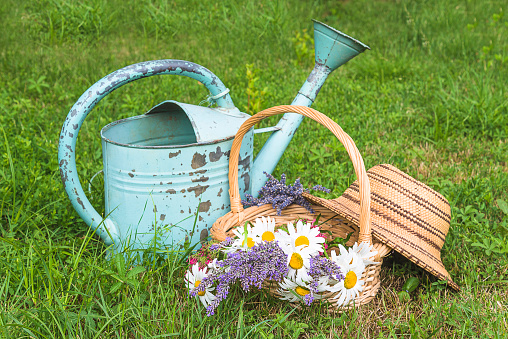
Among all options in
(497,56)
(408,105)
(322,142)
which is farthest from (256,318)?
(497,56)

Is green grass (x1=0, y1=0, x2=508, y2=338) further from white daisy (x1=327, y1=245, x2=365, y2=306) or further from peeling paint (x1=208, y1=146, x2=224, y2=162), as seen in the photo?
peeling paint (x1=208, y1=146, x2=224, y2=162)

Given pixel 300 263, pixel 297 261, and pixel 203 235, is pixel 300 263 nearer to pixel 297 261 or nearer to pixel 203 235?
pixel 297 261

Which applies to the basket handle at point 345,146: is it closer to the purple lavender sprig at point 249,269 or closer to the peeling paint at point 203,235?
the peeling paint at point 203,235

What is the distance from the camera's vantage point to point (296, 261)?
4.52 feet

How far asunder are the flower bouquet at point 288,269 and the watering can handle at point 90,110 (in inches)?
19.1

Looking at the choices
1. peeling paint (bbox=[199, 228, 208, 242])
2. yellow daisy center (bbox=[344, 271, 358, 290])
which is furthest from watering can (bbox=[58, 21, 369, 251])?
yellow daisy center (bbox=[344, 271, 358, 290])

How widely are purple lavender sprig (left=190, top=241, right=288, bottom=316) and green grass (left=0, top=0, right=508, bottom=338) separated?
0.11m

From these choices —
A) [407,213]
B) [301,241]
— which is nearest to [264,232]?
[301,241]

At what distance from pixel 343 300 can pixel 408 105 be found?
2.33 m

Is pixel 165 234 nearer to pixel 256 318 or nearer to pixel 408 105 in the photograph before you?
pixel 256 318

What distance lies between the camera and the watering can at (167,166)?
160cm

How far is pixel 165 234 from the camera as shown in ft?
5.61

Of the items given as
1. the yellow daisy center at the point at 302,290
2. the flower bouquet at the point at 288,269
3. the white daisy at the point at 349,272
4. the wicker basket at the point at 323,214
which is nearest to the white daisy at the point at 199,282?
the flower bouquet at the point at 288,269

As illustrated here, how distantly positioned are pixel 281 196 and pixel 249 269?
0.46 meters
